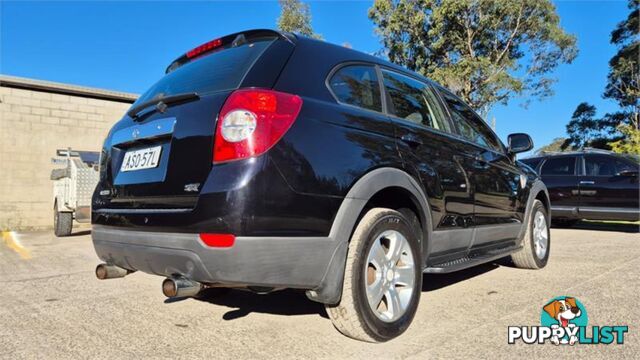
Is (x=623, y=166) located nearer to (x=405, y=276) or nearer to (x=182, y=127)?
(x=405, y=276)

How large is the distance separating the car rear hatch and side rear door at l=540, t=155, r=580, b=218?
8.51 metres

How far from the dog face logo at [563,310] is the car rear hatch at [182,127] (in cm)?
240

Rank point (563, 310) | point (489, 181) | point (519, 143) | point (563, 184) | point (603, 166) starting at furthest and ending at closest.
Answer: point (563, 184), point (603, 166), point (519, 143), point (489, 181), point (563, 310)

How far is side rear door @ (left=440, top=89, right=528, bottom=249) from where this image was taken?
359 centimetres

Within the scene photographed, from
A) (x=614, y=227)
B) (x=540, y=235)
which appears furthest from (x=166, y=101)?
(x=614, y=227)

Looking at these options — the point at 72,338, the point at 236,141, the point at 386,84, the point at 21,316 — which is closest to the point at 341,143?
the point at 236,141

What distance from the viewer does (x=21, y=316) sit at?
3.11 meters

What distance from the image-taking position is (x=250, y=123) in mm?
2080

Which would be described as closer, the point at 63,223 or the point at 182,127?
the point at 182,127

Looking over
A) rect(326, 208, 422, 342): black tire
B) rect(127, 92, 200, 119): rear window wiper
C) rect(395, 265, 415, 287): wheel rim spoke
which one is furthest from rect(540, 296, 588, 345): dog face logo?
rect(127, 92, 200, 119): rear window wiper

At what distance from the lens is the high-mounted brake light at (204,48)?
2.84 metres

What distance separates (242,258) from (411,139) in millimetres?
1407

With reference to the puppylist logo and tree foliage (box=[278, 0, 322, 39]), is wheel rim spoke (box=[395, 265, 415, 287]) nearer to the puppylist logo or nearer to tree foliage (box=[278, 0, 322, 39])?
the puppylist logo

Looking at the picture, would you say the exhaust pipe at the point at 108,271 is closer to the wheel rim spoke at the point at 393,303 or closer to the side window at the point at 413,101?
the wheel rim spoke at the point at 393,303
